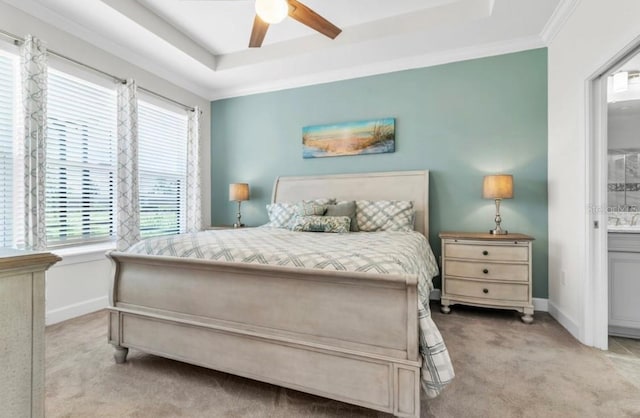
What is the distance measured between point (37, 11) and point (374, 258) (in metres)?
3.54

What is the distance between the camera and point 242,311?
1696 millimetres

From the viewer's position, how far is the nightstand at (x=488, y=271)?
2.71 metres

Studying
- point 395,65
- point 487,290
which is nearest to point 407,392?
point 487,290


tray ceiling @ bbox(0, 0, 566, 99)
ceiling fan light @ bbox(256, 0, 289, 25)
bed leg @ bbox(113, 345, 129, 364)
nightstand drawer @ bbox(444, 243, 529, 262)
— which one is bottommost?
bed leg @ bbox(113, 345, 129, 364)

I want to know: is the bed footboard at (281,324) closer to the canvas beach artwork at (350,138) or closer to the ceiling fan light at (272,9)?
the ceiling fan light at (272,9)

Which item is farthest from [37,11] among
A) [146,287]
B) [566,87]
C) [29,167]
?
[566,87]

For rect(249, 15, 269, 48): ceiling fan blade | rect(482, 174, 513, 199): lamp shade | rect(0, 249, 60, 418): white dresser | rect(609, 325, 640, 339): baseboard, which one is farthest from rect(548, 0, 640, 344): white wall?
rect(0, 249, 60, 418): white dresser

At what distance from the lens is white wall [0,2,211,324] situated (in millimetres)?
2524

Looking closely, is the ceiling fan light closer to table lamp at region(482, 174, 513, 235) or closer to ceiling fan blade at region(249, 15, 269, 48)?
ceiling fan blade at region(249, 15, 269, 48)

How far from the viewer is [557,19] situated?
105 inches

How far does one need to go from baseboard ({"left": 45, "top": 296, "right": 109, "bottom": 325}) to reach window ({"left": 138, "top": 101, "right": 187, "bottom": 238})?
0.84m

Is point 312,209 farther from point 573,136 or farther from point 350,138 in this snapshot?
point 573,136

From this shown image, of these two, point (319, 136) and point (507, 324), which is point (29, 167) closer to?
point (319, 136)

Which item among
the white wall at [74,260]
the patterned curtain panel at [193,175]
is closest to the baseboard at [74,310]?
the white wall at [74,260]
